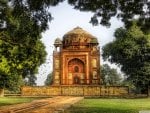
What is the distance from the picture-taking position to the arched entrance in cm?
6262

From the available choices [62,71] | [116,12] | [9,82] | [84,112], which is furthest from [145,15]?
[62,71]

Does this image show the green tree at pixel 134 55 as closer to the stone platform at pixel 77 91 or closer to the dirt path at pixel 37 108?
the stone platform at pixel 77 91

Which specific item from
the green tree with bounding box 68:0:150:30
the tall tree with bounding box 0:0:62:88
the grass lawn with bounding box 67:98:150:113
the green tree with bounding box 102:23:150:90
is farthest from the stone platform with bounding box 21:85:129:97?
the green tree with bounding box 68:0:150:30

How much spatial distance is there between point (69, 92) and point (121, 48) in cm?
879

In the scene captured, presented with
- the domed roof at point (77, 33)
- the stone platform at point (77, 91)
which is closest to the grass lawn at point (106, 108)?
the stone platform at point (77, 91)

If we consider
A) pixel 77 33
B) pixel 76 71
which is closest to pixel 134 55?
pixel 76 71

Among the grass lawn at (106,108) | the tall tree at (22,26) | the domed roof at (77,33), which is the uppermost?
the domed roof at (77,33)

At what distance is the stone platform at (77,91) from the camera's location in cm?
4975

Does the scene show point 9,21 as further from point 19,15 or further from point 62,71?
point 62,71

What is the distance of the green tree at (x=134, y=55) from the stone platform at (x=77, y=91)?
2.36 m

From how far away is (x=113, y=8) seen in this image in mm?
13703

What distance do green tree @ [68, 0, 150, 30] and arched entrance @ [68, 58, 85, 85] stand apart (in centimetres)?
4840

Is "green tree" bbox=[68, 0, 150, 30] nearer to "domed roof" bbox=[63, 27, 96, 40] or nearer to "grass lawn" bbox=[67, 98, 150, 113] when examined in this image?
"grass lawn" bbox=[67, 98, 150, 113]

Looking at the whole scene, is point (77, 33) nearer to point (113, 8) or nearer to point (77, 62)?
point (77, 62)
